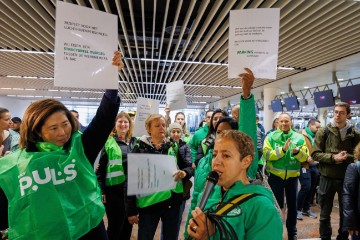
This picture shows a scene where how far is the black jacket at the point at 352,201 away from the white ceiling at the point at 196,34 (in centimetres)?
277

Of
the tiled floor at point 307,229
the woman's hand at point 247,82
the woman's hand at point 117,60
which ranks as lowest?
the tiled floor at point 307,229

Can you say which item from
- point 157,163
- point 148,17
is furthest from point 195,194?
point 148,17

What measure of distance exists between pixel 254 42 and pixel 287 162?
2239 mm

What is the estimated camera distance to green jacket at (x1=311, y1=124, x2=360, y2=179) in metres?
3.23

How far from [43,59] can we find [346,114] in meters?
7.57

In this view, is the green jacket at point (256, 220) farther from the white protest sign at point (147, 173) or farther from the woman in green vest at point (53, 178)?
the white protest sign at point (147, 173)

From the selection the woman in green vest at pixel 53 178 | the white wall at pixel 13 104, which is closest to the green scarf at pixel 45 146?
the woman in green vest at pixel 53 178

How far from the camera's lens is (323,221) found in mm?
3309

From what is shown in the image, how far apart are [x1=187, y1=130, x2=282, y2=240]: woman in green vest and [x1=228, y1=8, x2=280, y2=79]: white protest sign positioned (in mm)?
696

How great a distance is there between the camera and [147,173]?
183cm

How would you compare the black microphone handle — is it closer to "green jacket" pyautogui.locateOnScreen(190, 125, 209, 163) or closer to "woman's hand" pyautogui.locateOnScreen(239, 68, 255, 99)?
"woman's hand" pyautogui.locateOnScreen(239, 68, 255, 99)

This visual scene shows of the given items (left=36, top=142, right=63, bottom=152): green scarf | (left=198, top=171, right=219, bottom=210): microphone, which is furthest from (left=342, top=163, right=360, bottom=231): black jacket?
(left=36, top=142, right=63, bottom=152): green scarf

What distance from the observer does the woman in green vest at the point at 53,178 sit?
117 cm

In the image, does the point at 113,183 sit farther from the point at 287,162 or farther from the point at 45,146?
the point at 287,162
